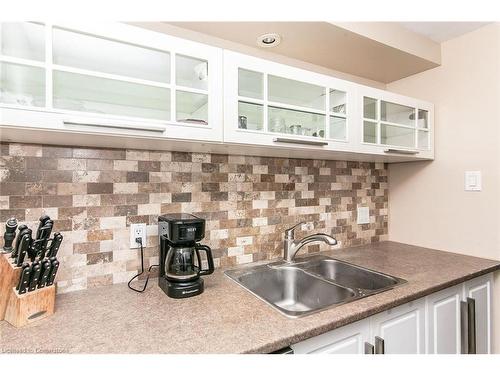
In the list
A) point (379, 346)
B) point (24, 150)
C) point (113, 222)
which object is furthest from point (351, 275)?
point (24, 150)

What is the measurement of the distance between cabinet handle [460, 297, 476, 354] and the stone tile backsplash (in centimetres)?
71

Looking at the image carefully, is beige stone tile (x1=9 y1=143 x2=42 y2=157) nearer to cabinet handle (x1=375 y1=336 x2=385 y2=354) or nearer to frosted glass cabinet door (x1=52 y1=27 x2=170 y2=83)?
frosted glass cabinet door (x1=52 y1=27 x2=170 y2=83)

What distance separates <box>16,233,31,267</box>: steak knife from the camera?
2.87ft

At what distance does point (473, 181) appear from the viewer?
5.37 feet

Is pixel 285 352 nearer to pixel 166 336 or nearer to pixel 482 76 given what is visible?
pixel 166 336

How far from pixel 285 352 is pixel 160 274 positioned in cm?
65

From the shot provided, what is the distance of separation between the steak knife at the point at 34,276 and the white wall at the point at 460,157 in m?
2.13

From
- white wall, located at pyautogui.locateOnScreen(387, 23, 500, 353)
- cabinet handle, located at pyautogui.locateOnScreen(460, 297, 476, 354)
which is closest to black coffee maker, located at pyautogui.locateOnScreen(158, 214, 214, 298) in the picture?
cabinet handle, located at pyautogui.locateOnScreen(460, 297, 476, 354)

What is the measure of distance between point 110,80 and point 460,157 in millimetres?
1932

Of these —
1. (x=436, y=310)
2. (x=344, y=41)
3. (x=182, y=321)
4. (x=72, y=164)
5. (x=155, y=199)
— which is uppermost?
(x=344, y=41)

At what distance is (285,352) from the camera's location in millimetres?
823

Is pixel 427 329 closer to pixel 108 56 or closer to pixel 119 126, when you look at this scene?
pixel 119 126

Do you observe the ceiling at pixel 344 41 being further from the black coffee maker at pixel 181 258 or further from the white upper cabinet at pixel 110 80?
the black coffee maker at pixel 181 258
